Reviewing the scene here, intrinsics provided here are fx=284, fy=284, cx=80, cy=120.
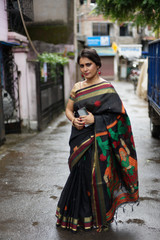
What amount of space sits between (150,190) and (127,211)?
0.75 metres

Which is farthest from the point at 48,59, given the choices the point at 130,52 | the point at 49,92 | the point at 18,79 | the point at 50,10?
the point at 130,52

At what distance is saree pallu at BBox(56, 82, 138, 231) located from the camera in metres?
2.80

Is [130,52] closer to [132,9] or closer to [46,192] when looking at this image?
[132,9]

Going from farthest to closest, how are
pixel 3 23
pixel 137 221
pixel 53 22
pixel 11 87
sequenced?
1. pixel 53 22
2. pixel 11 87
3. pixel 3 23
4. pixel 137 221

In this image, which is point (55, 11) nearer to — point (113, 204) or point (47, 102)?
point (47, 102)

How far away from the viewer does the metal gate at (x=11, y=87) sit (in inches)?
305

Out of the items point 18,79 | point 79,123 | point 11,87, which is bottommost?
point 79,123

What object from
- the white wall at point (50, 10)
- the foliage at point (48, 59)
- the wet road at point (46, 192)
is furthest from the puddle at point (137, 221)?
the white wall at point (50, 10)

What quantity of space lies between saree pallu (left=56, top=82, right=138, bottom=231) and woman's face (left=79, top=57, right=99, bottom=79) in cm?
12

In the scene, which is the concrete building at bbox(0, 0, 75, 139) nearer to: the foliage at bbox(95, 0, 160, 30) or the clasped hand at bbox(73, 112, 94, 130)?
the foliage at bbox(95, 0, 160, 30)

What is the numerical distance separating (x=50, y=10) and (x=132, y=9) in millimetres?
5498

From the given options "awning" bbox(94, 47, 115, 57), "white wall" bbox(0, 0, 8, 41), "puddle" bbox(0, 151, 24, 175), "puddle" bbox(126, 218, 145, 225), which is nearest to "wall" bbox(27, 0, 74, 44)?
"white wall" bbox(0, 0, 8, 41)

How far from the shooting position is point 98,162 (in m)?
2.80

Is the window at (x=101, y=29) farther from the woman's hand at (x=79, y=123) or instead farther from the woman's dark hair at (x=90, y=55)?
the woman's hand at (x=79, y=123)
